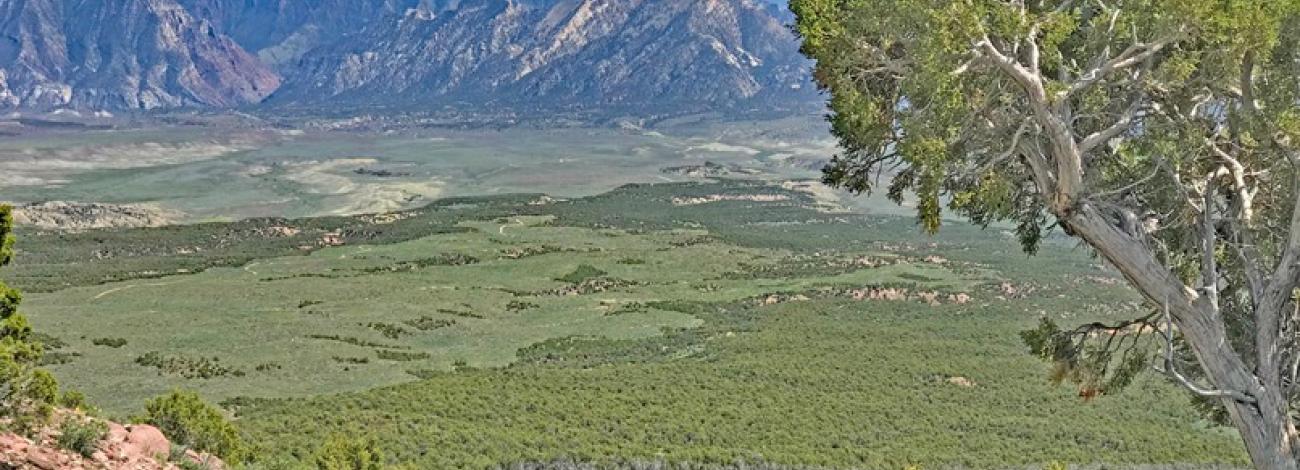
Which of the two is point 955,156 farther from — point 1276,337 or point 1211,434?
point 1211,434

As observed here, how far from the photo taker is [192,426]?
20094 mm

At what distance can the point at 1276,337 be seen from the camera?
8.02 metres

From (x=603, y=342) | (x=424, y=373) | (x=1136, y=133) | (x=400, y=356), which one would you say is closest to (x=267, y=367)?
(x=424, y=373)

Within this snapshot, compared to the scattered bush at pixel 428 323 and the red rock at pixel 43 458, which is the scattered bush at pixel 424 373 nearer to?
the scattered bush at pixel 428 323

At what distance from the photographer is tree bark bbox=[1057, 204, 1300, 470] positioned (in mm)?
7648

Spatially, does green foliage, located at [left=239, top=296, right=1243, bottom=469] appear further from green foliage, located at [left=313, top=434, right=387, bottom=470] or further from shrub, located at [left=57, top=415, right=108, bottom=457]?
shrub, located at [left=57, top=415, right=108, bottom=457]

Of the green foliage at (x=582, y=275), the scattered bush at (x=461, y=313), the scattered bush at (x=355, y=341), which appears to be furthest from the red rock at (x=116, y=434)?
the green foliage at (x=582, y=275)

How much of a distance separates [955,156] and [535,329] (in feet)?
160

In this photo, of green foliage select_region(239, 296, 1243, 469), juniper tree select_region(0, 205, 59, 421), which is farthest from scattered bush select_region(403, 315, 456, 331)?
juniper tree select_region(0, 205, 59, 421)

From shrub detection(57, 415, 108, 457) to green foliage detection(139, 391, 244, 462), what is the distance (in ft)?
21.0

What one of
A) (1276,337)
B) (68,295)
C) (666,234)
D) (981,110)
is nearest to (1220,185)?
(1276,337)

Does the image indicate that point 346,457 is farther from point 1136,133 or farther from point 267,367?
point 267,367

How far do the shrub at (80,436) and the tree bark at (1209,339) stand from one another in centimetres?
1034

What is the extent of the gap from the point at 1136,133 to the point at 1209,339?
1.89 m
